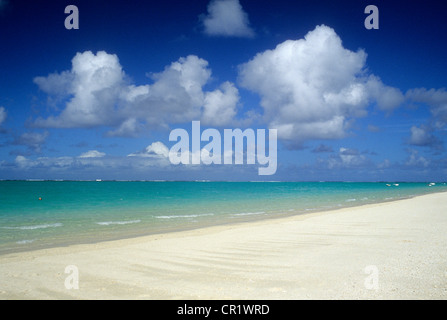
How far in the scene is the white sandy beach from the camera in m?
6.85

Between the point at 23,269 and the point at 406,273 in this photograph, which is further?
the point at 23,269

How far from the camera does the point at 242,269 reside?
8852mm

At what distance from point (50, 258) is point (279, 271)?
8.06m

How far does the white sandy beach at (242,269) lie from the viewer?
6.85 meters

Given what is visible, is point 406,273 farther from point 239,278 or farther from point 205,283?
point 205,283

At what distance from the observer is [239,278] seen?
7.91 meters

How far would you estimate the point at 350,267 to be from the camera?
8828mm

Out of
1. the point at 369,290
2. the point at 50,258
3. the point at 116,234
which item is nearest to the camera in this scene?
the point at 369,290
